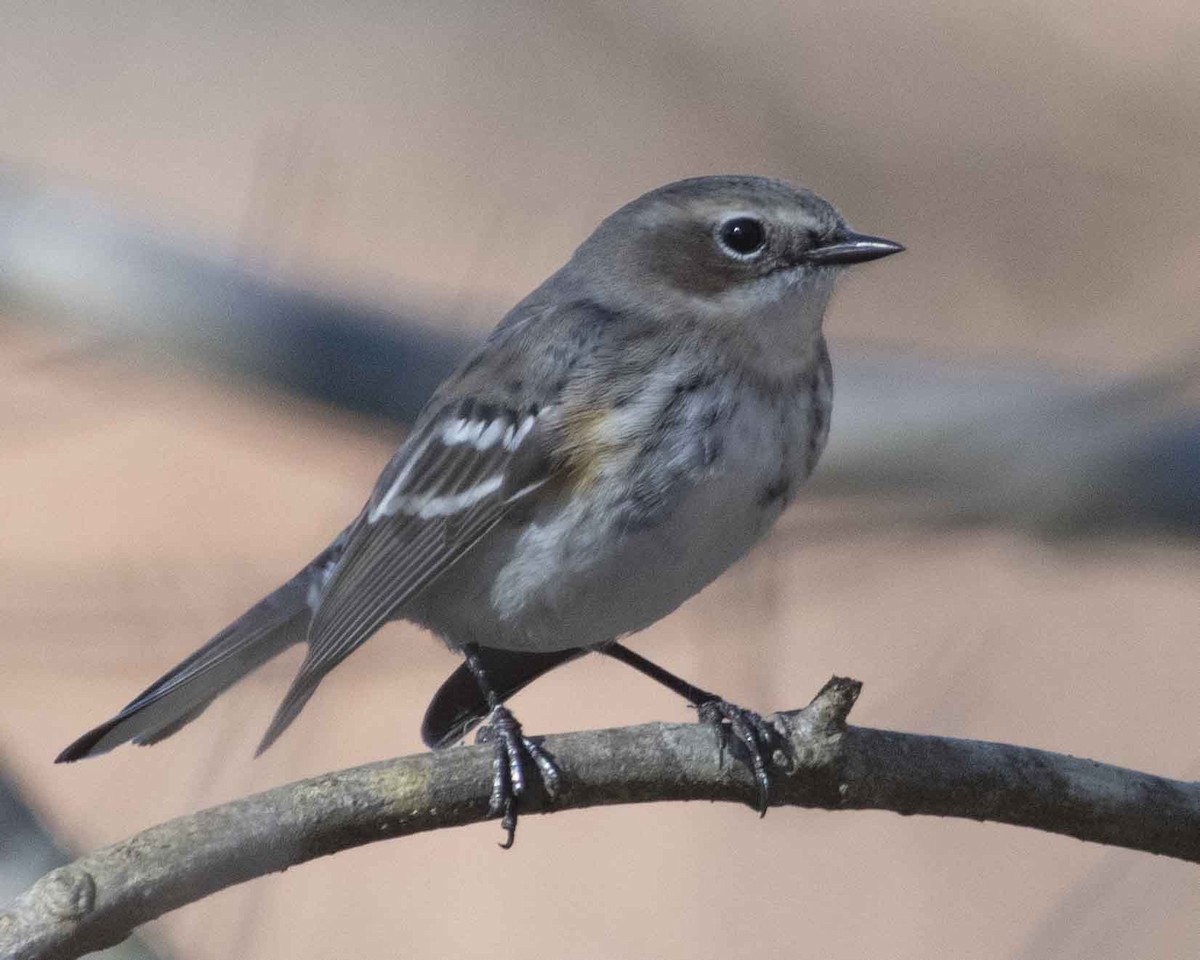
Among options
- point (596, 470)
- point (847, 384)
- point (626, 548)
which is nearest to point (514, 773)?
point (626, 548)

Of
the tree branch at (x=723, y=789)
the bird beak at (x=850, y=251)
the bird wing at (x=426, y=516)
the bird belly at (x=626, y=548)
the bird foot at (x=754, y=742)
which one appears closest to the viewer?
the tree branch at (x=723, y=789)

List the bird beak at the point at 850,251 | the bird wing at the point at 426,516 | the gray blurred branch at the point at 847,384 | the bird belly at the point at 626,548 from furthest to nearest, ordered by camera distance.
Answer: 1. the gray blurred branch at the point at 847,384
2. the bird beak at the point at 850,251
3. the bird wing at the point at 426,516
4. the bird belly at the point at 626,548

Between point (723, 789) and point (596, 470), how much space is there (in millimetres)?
734

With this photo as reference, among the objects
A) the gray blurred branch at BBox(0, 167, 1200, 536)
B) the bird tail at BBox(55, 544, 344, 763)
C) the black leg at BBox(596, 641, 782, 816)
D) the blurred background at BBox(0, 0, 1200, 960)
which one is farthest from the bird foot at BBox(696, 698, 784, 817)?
the bird tail at BBox(55, 544, 344, 763)

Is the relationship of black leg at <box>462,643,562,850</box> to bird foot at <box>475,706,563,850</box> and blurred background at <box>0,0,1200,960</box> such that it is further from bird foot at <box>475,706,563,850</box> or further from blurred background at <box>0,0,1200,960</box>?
blurred background at <box>0,0,1200,960</box>

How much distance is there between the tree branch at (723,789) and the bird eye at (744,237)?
1.14 metres

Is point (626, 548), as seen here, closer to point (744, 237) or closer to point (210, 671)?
point (744, 237)

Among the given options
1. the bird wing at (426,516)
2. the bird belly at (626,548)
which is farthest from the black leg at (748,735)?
the bird wing at (426,516)

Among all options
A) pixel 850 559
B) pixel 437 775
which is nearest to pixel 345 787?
pixel 437 775

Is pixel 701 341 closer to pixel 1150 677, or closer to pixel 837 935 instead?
pixel 837 935

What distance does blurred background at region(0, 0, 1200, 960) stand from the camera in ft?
12.8

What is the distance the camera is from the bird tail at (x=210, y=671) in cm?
364

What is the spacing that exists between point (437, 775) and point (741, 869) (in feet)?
6.16

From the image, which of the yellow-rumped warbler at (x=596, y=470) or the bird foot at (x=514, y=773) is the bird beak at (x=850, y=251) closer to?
the yellow-rumped warbler at (x=596, y=470)
